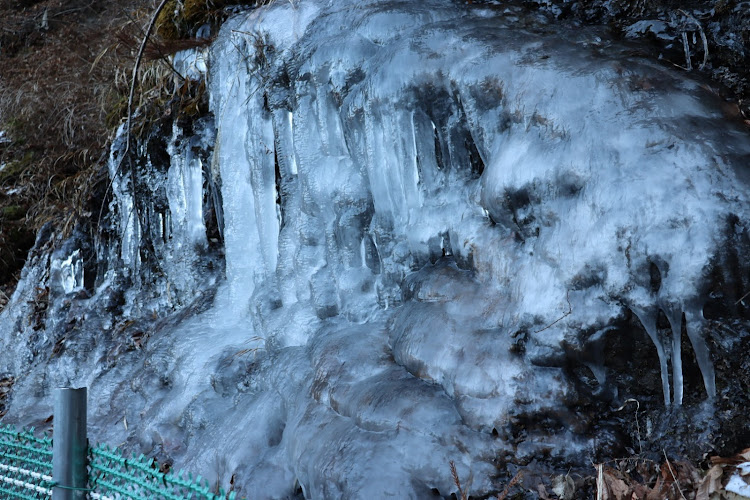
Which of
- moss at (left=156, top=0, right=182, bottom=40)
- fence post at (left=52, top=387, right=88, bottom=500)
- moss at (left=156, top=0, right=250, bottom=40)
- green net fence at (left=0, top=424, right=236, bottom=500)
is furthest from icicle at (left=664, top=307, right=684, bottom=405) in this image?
moss at (left=156, top=0, right=182, bottom=40)

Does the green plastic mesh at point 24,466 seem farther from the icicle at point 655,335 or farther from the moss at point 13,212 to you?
the moss at point 13,212

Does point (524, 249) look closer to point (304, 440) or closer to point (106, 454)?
point (304, 440)

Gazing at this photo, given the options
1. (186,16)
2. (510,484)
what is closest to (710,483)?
(510,484)

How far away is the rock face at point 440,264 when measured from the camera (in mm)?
2568

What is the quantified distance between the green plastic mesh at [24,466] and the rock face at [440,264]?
2.91ft

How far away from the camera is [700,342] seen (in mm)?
2439

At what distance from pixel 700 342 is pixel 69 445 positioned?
2143 millimetres

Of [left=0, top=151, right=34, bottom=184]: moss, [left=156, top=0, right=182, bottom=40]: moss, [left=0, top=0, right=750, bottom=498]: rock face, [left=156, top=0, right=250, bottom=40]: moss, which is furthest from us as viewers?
[left=0, top=151, right=34, bottom=184]: moss

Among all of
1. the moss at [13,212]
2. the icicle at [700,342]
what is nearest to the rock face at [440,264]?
the icicle at [700,342]

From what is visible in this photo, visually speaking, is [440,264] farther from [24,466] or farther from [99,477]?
[24,466]

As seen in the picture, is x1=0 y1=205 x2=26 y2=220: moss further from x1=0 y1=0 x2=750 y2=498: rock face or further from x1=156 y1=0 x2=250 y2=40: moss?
x1=0 y1=0 x2=750 y2=498: rock face

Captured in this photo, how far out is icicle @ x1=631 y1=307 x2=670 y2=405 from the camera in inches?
98.5

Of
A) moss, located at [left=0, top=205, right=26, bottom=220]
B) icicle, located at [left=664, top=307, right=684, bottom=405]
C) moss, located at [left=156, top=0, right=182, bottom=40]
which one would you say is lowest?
moss, located at [left=0, top=205, right=26, bottom=220]

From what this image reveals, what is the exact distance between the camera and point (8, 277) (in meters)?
8.40
